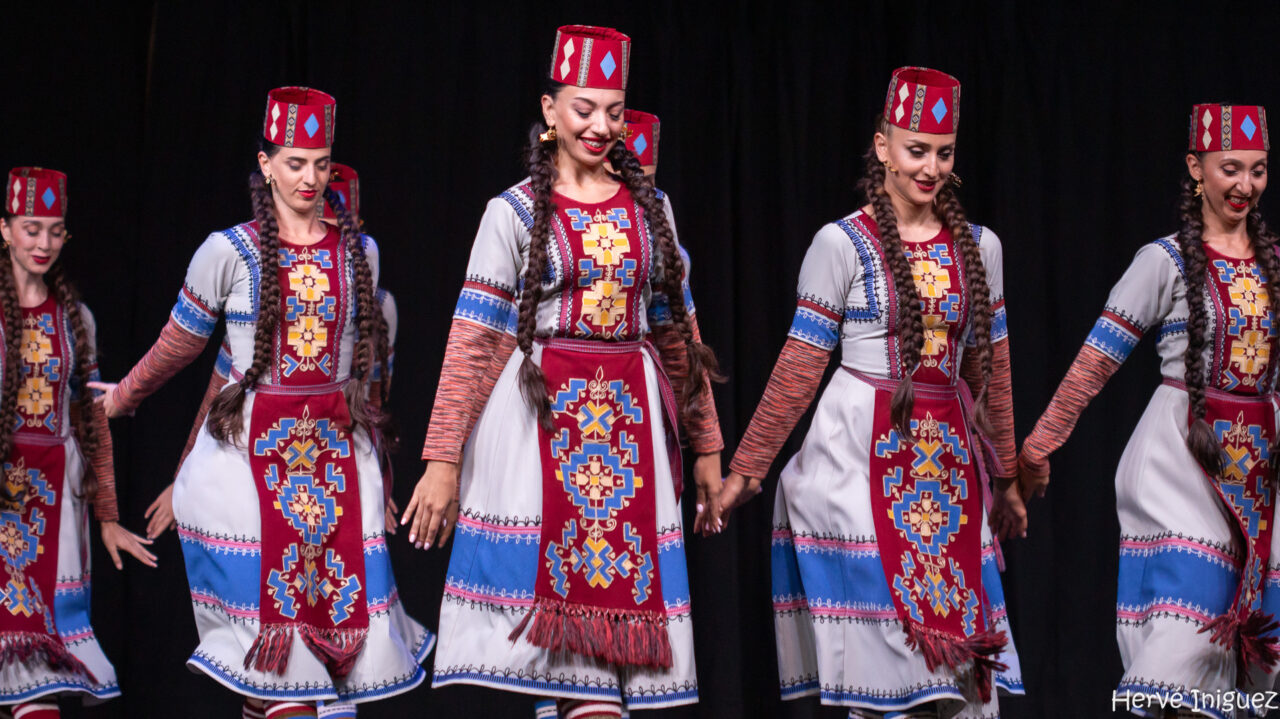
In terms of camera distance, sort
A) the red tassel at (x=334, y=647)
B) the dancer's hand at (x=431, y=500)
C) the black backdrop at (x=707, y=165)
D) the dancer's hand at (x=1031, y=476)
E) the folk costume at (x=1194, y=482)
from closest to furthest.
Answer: the dancer's hand at (x=431, y=500), the red tassel at (x=334, y=647), the folk costume at (x=1194, y=482), the dancer's hand at (x=1031, y=476), the black backdrop at (x=707, y=165)

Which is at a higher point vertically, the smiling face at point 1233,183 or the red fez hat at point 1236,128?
the red fez hat at point 1236,128

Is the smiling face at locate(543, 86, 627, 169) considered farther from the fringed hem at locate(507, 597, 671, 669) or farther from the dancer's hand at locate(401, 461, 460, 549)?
the fringed hem at locate(507, 597, 671, 669)

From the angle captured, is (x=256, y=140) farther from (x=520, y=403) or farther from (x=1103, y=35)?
(x=1103, y=35)

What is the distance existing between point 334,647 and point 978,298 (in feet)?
6.36

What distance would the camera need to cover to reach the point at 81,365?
5027 millimetres

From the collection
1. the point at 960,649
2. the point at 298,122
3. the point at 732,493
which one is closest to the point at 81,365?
the point at 298,122

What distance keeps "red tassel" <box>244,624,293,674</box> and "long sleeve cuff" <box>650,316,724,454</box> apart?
1207 millimetres

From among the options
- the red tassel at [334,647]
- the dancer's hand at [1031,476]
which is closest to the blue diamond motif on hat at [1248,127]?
the dancer's hand at [1031,476]

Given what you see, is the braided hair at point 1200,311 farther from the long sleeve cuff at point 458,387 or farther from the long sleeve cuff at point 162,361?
the long sleeve cuff at point 162,361

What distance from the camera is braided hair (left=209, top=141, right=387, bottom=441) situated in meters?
4.30

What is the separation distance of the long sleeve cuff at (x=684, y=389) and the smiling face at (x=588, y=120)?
1.59 feet

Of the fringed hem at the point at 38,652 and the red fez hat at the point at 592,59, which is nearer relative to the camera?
the red fez hat at the point at 592,59

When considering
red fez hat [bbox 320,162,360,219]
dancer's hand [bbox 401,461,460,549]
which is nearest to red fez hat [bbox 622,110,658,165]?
red fez hat [bbox 320,162,360,219]

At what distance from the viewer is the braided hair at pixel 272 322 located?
4301 millimetres
